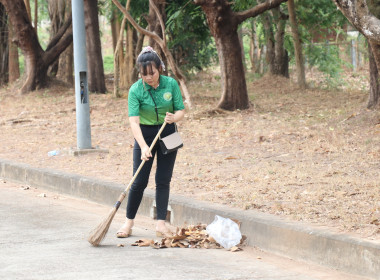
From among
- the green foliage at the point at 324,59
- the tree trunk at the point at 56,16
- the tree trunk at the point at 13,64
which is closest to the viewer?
the green foliage at the point at 324,59

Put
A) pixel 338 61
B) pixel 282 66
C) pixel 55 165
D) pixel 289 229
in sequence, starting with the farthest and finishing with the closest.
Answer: pixel 338 61 → pixel 282 66 → pixel 55 165 → pixel 289 229

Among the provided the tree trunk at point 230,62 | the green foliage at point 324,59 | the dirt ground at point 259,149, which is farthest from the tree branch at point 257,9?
the green foliage at point 324,59

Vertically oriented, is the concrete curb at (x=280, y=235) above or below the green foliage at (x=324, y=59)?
below

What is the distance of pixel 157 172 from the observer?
21.6 feet

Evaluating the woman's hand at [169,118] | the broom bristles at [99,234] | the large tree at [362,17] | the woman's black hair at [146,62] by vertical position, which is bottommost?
the broom bristles at [99,234]

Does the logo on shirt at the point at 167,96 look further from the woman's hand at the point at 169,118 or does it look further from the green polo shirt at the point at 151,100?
the woman's hand at the point at 169,118

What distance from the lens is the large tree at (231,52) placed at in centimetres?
1496

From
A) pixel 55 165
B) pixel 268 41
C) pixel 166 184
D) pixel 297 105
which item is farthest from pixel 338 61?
pixel 166 184

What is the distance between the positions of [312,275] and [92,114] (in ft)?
37.0

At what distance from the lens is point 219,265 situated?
5559 millimetres

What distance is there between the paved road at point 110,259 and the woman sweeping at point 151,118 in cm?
37

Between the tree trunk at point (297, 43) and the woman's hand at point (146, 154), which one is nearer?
the woman's hand at point (146, 154)

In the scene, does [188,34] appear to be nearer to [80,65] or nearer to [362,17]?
[80,65]

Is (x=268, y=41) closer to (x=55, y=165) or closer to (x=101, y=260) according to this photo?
(x=55, y=165)
